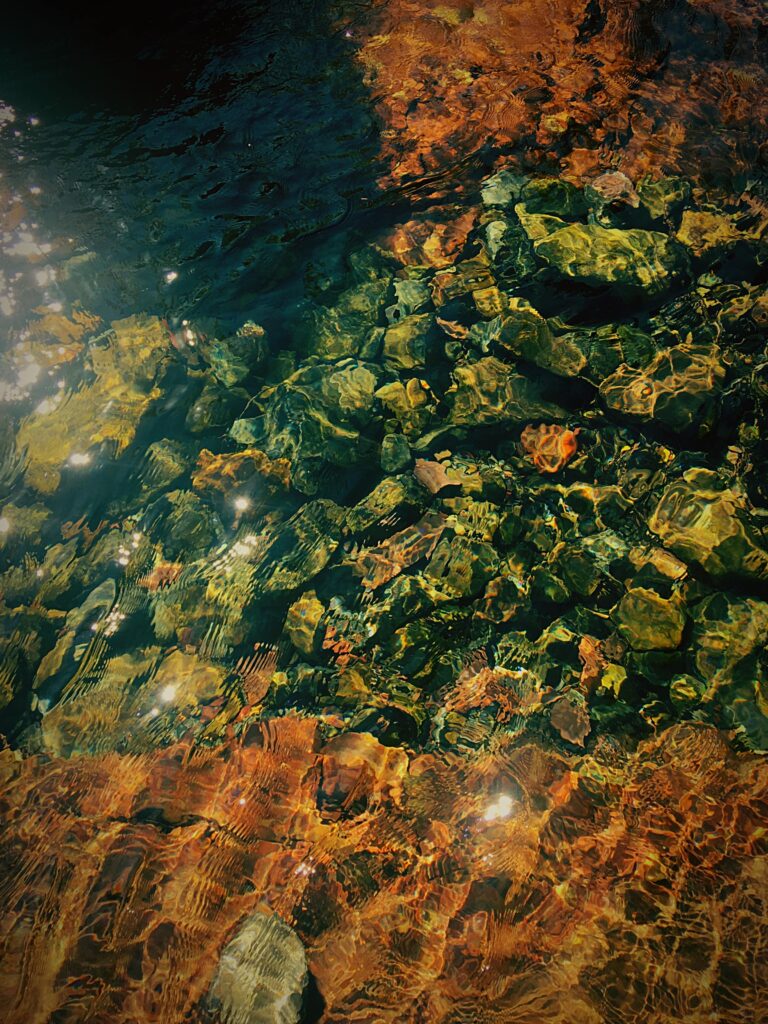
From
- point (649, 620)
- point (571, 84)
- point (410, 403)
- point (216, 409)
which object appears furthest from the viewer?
point (571, 84)

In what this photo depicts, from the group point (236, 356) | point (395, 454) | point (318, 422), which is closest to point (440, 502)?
point (395, 454)

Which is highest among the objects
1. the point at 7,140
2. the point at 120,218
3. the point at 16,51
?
the point at 16,51

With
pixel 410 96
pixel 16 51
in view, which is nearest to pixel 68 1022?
pixel 410 96

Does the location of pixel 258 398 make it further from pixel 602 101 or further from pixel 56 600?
pixel 602 101

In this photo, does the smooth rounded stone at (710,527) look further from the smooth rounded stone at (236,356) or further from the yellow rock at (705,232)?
the smooth rounded stone at (236,356)

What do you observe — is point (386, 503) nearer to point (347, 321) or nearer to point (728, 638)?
point (347, 321)

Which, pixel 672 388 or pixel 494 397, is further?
pixel 494 397
